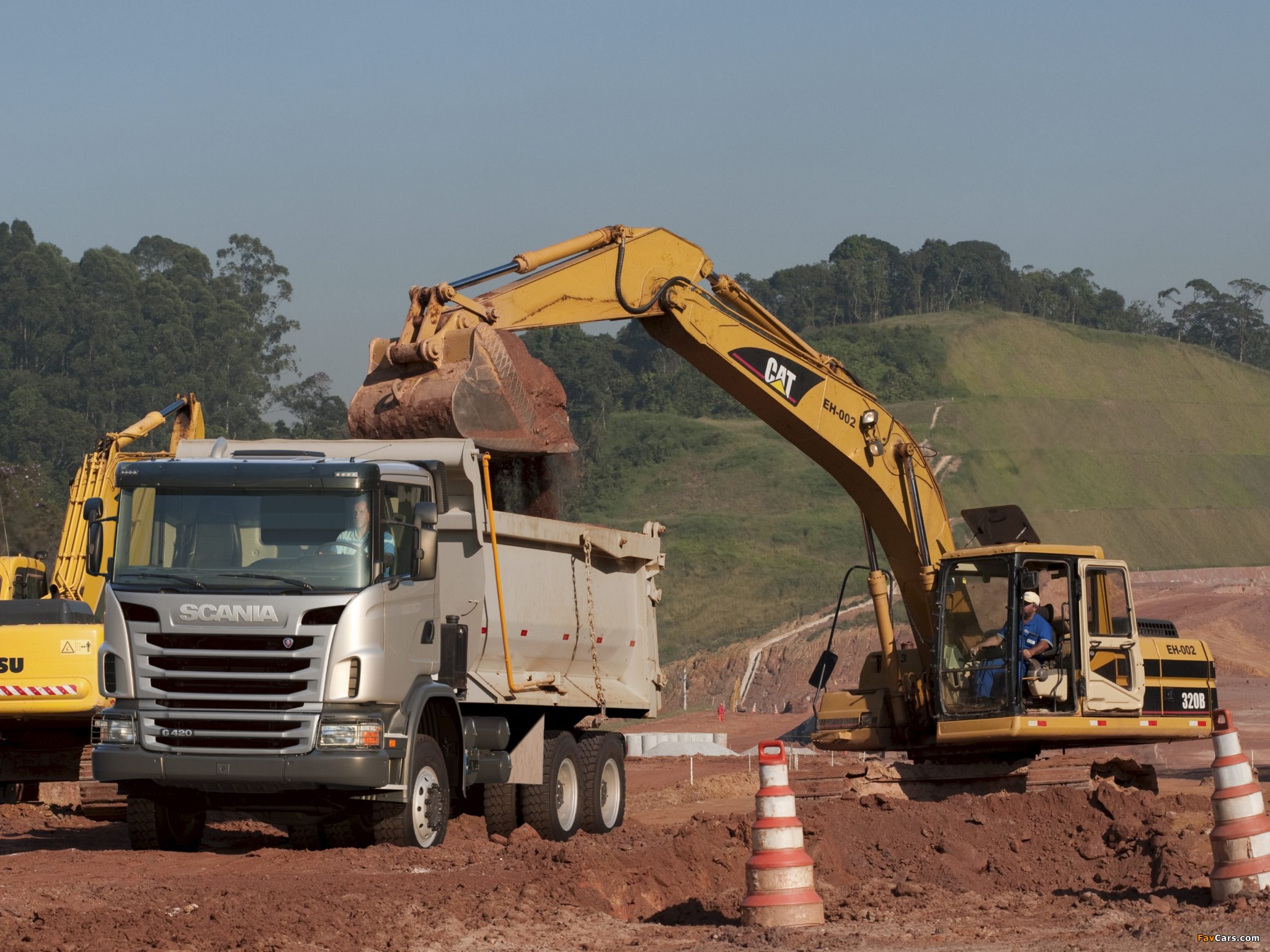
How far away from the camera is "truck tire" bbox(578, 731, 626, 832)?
50.1ft

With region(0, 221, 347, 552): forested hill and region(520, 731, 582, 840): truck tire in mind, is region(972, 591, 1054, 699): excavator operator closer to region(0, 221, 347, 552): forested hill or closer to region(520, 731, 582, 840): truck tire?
region(520, 731, 582, 840): truck tire

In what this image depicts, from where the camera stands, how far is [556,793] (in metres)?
14.5

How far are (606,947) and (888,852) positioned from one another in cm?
428

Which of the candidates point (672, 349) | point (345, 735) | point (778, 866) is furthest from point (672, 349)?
Answer: point (778, 866)

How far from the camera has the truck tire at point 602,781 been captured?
15281 millimetres

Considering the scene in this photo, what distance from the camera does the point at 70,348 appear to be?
3868 inches

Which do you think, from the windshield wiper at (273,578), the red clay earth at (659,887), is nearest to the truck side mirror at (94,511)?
the windshield wiper at (273,578)

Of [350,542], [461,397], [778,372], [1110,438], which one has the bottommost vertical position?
[350,542]

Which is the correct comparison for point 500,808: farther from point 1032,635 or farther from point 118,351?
point 118,351

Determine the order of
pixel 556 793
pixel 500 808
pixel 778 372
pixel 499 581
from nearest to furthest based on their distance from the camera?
1. pixel 499 581
2. pixel 500 808
3. pixel 556 793
4. pixel 778 372

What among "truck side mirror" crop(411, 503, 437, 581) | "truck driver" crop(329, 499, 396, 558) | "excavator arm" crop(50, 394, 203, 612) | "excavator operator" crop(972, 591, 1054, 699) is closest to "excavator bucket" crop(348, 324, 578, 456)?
"truck side mirror" crop(411, 503, 437, 581)

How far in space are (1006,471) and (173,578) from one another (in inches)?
3413

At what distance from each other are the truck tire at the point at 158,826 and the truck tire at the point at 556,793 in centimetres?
289

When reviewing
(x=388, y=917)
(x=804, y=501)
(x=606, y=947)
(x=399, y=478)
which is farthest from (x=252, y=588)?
(x=804, y=501)
